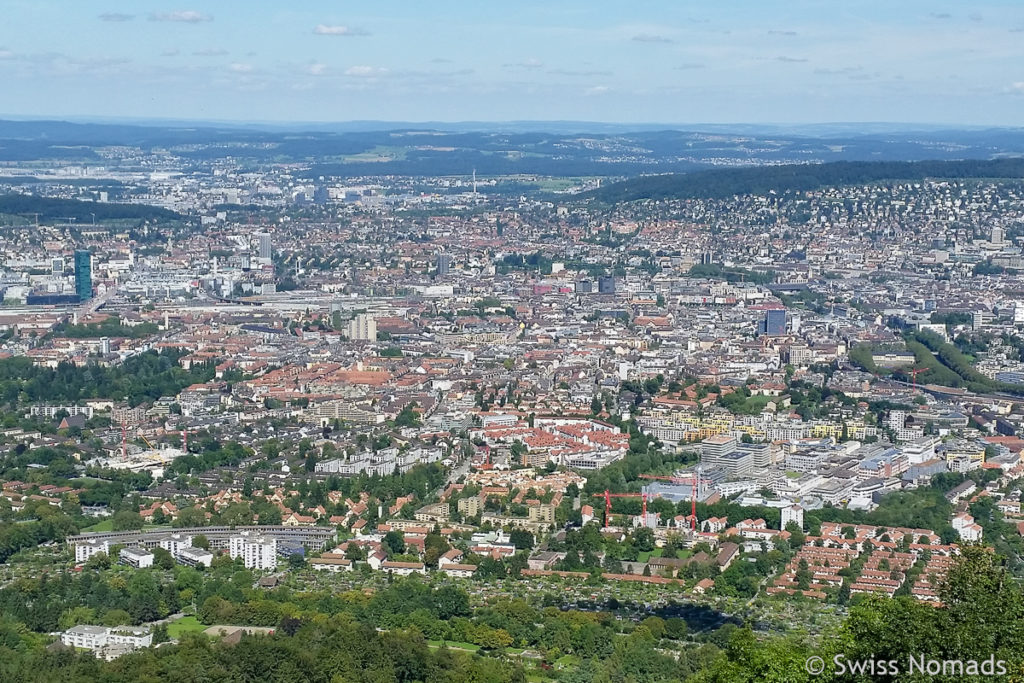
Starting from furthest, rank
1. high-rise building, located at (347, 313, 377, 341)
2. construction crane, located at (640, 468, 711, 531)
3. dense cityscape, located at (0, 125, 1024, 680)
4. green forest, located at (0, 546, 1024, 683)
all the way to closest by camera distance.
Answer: high-rise building, located at (347, 313, 377, 341) → construction crane, located at (640, 468, 711, 531) → dense cityscape, located at (0, 125, 1024, 680) → green forest, located at (0, 546, 1024, 683)

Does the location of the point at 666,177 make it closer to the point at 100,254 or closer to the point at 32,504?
the point at 100,254

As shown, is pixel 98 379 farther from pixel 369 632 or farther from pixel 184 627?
pixel 369 632

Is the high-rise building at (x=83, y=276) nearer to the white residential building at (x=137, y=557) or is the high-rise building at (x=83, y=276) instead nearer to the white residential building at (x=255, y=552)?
the white residential building at (x=137, y=557)

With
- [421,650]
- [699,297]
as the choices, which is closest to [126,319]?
[699,297]

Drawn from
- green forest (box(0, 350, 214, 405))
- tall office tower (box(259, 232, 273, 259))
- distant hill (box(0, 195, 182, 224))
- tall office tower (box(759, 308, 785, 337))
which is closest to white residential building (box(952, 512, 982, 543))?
green forest (box(0, 350, 214, 405))

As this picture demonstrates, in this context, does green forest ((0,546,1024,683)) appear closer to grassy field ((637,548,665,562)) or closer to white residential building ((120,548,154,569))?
white residential building ((120,548,154,569))

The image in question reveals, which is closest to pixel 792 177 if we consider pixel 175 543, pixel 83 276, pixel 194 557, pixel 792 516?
pixel 83 276
